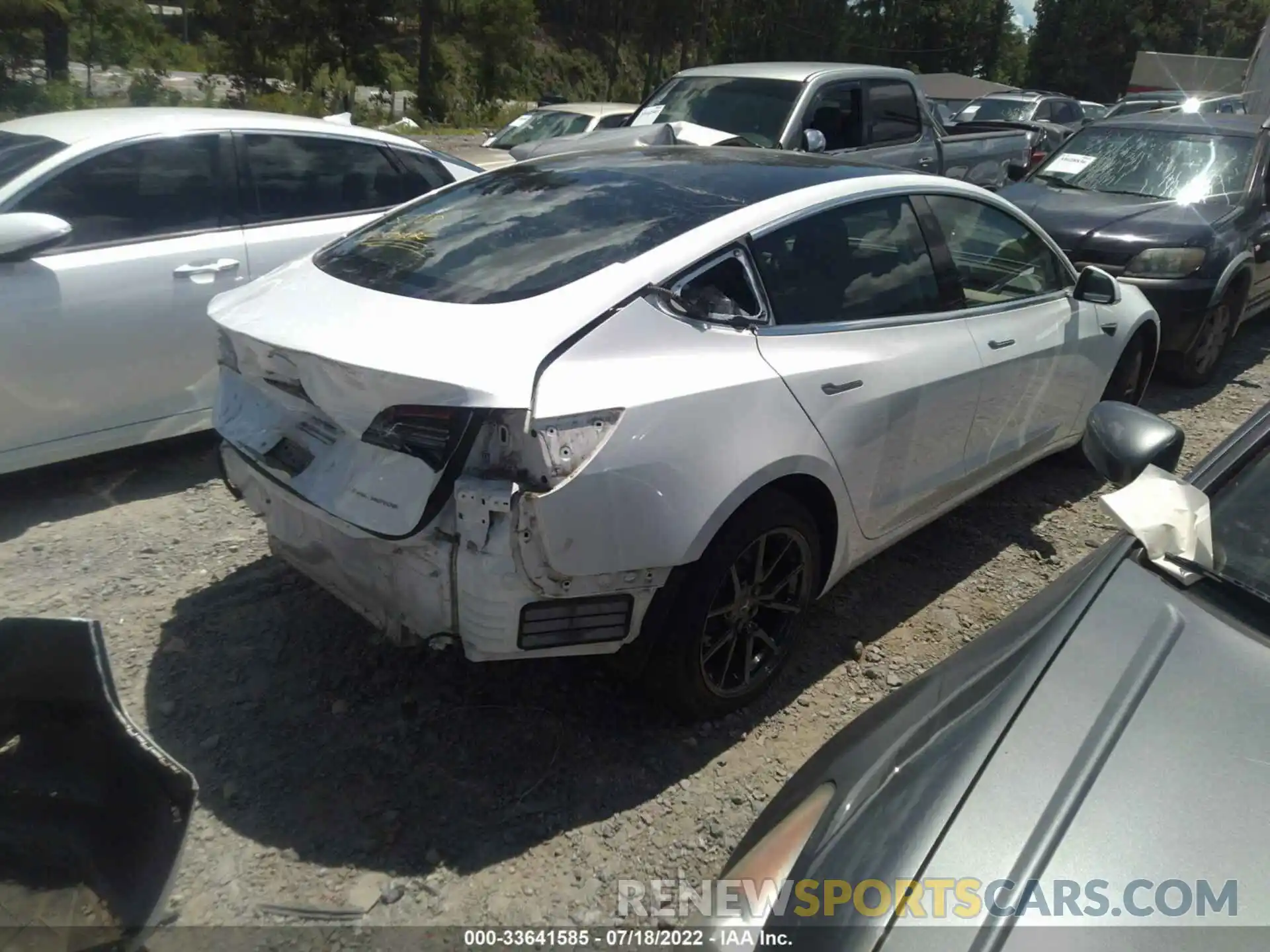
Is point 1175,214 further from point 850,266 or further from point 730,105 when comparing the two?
point 850,266

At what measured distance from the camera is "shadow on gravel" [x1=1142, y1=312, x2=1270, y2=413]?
652cm

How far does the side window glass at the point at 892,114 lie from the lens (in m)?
8.03

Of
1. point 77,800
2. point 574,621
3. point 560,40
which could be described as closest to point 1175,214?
point 574,621

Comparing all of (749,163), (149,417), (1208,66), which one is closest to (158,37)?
(149,417)

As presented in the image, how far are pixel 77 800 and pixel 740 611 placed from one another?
5.99 ft

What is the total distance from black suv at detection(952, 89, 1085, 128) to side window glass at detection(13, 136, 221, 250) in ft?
54.5

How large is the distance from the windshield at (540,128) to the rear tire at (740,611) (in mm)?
11495

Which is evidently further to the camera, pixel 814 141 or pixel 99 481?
pixel 814 141

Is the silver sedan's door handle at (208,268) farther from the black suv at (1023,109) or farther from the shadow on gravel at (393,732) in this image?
the black suv at (1023,109)

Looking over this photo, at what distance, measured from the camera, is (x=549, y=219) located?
3.12 meters

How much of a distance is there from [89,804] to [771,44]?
48.4 metres

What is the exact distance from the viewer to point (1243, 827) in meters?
1.50

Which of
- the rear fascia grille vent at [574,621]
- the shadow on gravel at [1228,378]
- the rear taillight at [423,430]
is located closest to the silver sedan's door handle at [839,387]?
the rear fascia grille vent at [574,621]

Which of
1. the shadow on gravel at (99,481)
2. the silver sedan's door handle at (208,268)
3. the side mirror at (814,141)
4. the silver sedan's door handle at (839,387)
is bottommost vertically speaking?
the shadow on gravel at (99,481)
